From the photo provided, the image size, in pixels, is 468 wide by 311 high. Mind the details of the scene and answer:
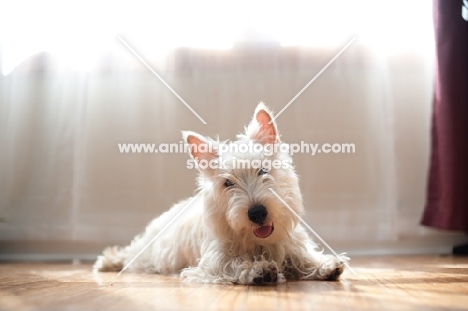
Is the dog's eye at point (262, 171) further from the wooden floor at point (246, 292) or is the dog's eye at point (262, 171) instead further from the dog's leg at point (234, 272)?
the wooden floor at point (246, 292)

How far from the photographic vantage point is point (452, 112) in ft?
9.09

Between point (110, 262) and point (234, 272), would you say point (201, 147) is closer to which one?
point (234, 272)

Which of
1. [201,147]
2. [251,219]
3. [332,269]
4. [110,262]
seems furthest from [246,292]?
[110,262]

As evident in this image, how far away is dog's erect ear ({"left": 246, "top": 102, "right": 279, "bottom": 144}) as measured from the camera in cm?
203

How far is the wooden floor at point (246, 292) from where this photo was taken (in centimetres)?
129

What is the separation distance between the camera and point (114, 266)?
2494mm

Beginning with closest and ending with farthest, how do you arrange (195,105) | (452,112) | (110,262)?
(110,262) → (452,112) → (195,105)

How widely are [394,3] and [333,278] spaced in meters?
1.89

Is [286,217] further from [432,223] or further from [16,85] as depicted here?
Result: [16,85]

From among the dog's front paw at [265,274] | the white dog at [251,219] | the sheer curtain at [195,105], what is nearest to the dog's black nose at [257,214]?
the white dog at [251,219]

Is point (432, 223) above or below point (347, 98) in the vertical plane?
below

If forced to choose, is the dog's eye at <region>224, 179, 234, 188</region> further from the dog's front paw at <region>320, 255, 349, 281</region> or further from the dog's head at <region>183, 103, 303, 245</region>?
the dog's front paw at <region>320, 255, 349, 281</region>

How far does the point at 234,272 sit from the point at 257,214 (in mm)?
238

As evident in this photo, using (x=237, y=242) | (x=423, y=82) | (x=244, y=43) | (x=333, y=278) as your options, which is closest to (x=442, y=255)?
(x=423, y=82)
